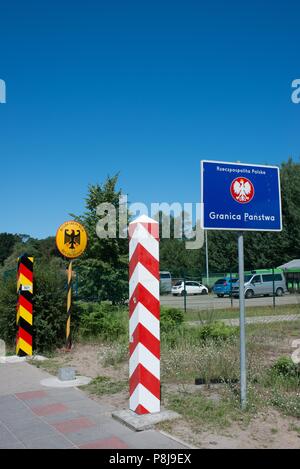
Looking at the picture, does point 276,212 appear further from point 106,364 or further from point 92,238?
point 92,238

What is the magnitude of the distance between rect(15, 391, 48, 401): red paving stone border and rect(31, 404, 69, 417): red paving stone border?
52cm

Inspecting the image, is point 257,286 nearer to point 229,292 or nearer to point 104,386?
point 229,292

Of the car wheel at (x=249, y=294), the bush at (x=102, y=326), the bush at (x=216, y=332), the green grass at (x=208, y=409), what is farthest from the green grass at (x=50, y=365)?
the car wheel at (x=249, y=294)

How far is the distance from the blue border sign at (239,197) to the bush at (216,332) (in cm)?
443

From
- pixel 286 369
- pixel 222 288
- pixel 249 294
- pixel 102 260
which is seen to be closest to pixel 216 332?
pixel 286 369

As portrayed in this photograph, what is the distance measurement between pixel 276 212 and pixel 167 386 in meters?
2.91

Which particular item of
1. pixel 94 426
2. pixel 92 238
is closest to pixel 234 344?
pixel 94 426

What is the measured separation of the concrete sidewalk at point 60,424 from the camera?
15.4 ft

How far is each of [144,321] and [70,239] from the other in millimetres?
5408

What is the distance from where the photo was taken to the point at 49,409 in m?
6.01

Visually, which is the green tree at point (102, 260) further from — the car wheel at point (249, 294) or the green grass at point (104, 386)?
the car wheel at point (249, 294)

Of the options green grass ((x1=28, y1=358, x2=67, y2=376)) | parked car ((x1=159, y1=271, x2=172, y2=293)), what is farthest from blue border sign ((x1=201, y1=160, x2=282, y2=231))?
parked car ((x1=159, y1=271, x2=172, y2=293))
